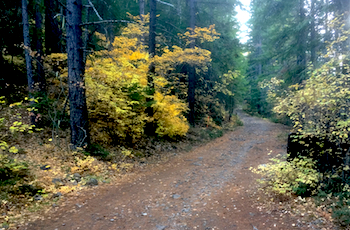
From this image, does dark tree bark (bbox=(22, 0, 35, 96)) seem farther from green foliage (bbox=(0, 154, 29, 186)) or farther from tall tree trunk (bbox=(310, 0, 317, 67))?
tall tree trunk (bbox=(310, 0, 317, 67))

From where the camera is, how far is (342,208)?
4.23m

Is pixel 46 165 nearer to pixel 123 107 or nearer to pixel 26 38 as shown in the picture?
pixel 123 107

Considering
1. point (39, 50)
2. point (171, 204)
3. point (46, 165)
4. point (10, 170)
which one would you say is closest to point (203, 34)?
point (39, 50)

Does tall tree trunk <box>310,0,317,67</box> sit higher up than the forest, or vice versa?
tall tree trunk <box>310,0,317,67</box>

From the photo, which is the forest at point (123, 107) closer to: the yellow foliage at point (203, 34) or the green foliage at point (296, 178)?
the green foliage at point (296, 178)

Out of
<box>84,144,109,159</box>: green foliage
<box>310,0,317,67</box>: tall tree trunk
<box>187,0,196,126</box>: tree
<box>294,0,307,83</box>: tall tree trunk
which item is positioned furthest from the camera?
<box>187,0,196,126</box>: tree

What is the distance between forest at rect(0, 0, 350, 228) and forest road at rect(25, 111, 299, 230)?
2.24 feet

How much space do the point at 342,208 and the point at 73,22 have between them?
366 inches

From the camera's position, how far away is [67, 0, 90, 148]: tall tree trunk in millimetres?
7480

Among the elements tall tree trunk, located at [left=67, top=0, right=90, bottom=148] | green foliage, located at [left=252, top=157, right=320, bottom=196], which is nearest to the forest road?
green foliage, located at [left=252, top=157, right=320, bottom=196]

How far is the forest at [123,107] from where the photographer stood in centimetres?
A: 503

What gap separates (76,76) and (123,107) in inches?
Result: 80.8

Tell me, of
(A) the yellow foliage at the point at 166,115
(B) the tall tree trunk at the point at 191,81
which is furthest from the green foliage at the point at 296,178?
(B) the tall tree trunk at the point at 191,81

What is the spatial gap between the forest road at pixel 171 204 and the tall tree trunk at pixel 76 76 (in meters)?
2.45
